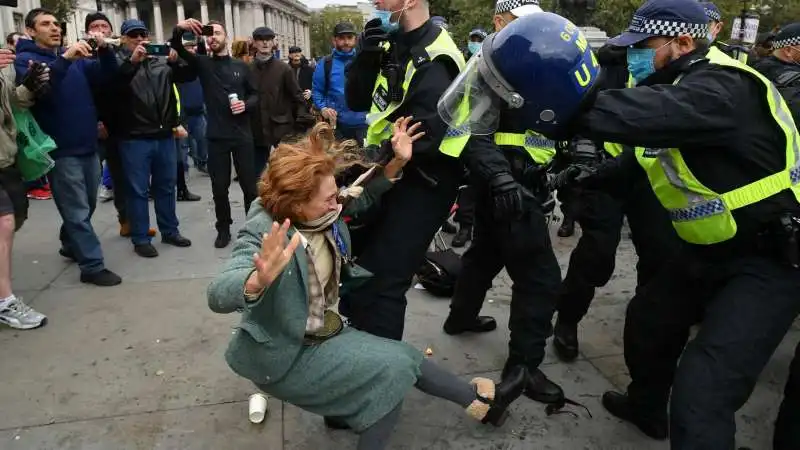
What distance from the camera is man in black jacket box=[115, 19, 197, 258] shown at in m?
5.07

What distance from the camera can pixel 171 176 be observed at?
555 cm

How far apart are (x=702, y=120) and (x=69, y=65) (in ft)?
13.9

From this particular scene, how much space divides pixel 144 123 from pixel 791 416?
4915mm

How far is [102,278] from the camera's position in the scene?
4.62 meters

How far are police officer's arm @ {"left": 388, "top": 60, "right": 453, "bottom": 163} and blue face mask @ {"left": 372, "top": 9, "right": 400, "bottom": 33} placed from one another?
25 cm

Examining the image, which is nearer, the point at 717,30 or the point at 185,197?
the point at 717,30

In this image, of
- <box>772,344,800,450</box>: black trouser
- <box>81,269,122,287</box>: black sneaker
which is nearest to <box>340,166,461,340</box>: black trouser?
<box>772,344,800,450</box>: black trouser

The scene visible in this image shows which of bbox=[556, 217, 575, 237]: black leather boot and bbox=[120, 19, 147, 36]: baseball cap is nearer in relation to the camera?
bbox=[120, 19, 147, 36]: baseball cap

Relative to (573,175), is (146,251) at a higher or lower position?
lower

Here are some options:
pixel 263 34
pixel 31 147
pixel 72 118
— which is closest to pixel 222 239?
pixel 72 118

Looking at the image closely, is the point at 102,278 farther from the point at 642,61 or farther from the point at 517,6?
the point at 642,61

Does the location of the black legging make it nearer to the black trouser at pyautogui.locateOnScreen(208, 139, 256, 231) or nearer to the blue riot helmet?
the blue riot helmet

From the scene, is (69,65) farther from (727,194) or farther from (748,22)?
(748,22)

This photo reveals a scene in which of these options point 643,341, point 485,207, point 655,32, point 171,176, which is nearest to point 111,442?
point 485,207
